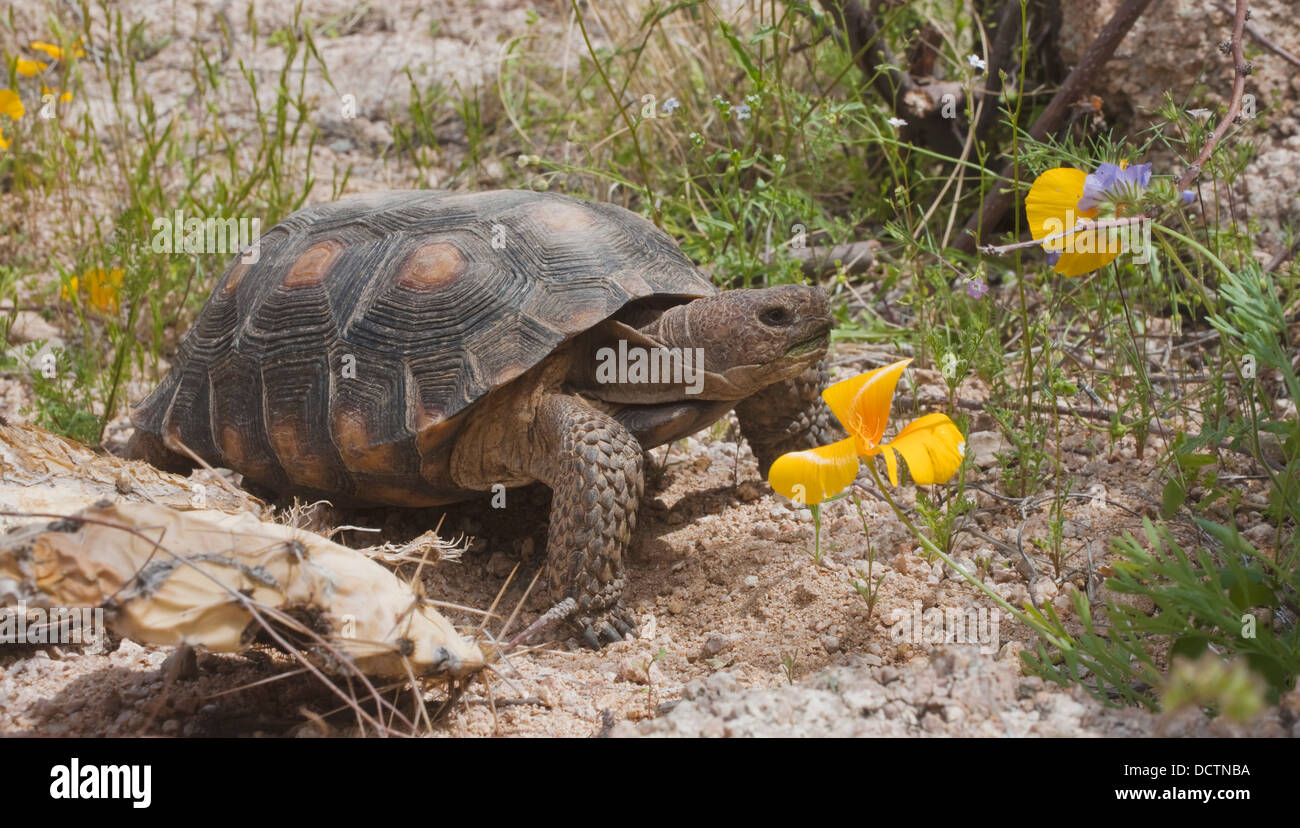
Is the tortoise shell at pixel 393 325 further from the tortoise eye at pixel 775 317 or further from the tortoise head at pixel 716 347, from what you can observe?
the tortoise eye at pixel 775 317

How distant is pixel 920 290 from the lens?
4.62 metres

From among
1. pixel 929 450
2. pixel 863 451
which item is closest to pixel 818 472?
pixel 863 451

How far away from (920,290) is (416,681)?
2900 millimetres

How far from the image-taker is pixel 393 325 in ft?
12.1

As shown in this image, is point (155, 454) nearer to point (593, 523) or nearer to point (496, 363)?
point (496, 363)

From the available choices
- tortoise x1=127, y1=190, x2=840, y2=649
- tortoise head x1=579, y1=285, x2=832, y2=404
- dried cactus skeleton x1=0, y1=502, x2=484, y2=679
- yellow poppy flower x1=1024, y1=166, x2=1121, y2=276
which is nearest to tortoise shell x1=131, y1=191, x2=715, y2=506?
tortoise x1=127, y1=190, x2=840, y2=649

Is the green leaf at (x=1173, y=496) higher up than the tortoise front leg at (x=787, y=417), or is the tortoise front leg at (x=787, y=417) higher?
the green leaf at (x=1173, y=496)

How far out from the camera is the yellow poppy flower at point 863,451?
249 centimetres

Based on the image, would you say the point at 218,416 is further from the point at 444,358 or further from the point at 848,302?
the point at 848,302

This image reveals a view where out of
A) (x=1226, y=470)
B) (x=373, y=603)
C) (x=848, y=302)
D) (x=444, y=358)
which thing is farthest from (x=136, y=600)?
(x=848, y=302)

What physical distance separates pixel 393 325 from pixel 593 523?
95 centimetres

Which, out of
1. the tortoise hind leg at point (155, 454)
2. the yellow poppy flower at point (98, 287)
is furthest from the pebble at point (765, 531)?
the yellow poppy flower at point (98, 287)

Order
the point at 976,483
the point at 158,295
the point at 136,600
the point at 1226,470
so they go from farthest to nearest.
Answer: the point at 158,295
the point at 976,483
the point at 1226,470
the point at 136,600

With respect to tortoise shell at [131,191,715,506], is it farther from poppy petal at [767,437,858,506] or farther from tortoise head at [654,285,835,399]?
poppy petal at [767,437,858,506]
